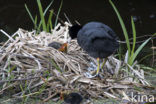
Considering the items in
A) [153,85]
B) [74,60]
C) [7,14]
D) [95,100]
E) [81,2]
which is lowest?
[95,100]

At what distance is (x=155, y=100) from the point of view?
191 cm

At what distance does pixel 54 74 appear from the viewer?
218cm

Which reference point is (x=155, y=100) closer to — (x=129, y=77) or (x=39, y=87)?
(x=129, y=77)

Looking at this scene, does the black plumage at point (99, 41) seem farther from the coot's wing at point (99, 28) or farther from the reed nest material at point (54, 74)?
the reed nest material at point (54, 74)

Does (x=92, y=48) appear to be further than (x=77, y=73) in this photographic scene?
No

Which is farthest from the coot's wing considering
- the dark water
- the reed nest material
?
the dark water

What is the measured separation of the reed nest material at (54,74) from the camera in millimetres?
2043

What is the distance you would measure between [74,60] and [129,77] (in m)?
0.51

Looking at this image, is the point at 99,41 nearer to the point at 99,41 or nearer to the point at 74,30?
the point at 99,41

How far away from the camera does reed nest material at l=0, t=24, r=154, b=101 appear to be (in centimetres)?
204

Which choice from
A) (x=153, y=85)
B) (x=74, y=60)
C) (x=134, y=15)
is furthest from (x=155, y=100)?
(x=134, y=15)

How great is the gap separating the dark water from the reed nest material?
1.38m

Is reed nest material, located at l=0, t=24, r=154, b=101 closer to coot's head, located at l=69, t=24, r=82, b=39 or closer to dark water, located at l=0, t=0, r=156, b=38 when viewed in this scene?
coot's head, located at l=69, t=24, r=82, b=39

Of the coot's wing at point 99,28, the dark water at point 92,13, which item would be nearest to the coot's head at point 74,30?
the coot's wing at point 99,28
